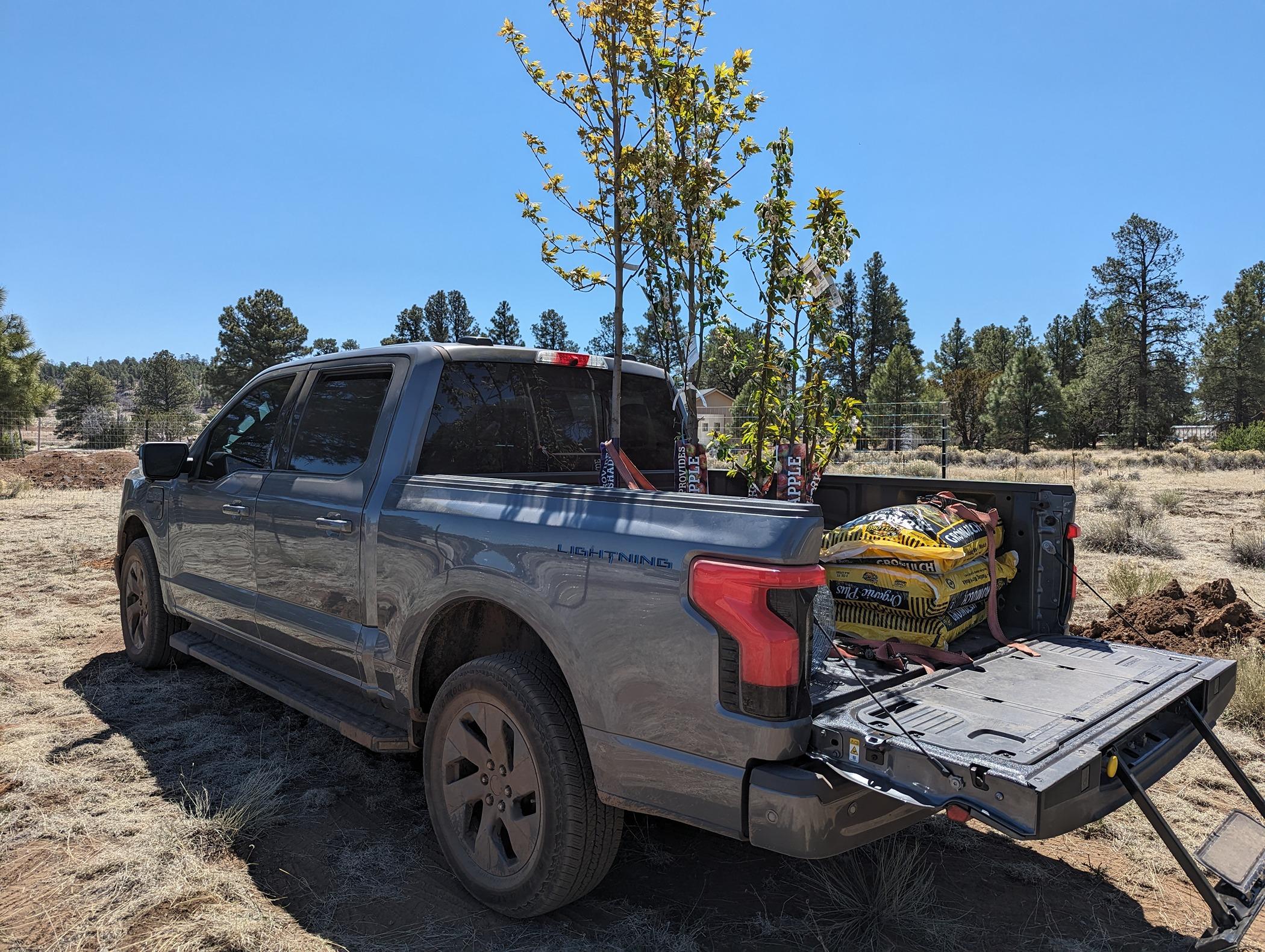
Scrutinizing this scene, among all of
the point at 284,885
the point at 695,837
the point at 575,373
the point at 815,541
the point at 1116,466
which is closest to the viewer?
the point at 815,541

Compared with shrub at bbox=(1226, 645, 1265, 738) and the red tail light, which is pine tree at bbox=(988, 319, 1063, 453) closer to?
shrub at bbox=(1226, 645, 1265, 738)

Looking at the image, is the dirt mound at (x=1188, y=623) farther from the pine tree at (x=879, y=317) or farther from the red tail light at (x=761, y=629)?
the pine tree at (x=879, y=317)

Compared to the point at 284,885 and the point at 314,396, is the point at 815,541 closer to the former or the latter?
the point at 284,885

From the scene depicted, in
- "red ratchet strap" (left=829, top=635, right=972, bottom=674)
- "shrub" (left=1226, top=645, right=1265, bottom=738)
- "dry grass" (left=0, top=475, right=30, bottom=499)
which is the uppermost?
"red ratchet strap" (left=829, top=635, right=972, bottom=674)

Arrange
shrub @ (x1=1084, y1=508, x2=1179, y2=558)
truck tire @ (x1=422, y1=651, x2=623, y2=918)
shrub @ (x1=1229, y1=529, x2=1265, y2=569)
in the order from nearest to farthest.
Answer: truck tire @ (x1=422, y1=651, x2=623, y2=918) < shrub @ (x1=1229, y1=529, x2=1265, y2=569) < shrub @ (x1=1084, y1=508, x2=1179, y2=558)

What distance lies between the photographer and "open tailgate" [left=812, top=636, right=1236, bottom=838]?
206cm

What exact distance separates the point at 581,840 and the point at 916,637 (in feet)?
4.90

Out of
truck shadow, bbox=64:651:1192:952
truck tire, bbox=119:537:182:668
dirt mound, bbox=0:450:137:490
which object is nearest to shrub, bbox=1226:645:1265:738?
truck shadow, bbox=64:651:1192:952

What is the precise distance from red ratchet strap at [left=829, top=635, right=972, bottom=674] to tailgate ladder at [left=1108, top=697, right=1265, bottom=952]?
0.74 m

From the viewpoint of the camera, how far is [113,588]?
28.2ft

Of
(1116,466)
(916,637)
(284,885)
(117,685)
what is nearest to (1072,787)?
(916,637)

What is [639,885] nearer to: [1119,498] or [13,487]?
[1119,498]

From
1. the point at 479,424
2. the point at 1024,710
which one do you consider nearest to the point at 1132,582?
the point at 1024,710

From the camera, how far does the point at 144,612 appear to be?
5.66 metres
